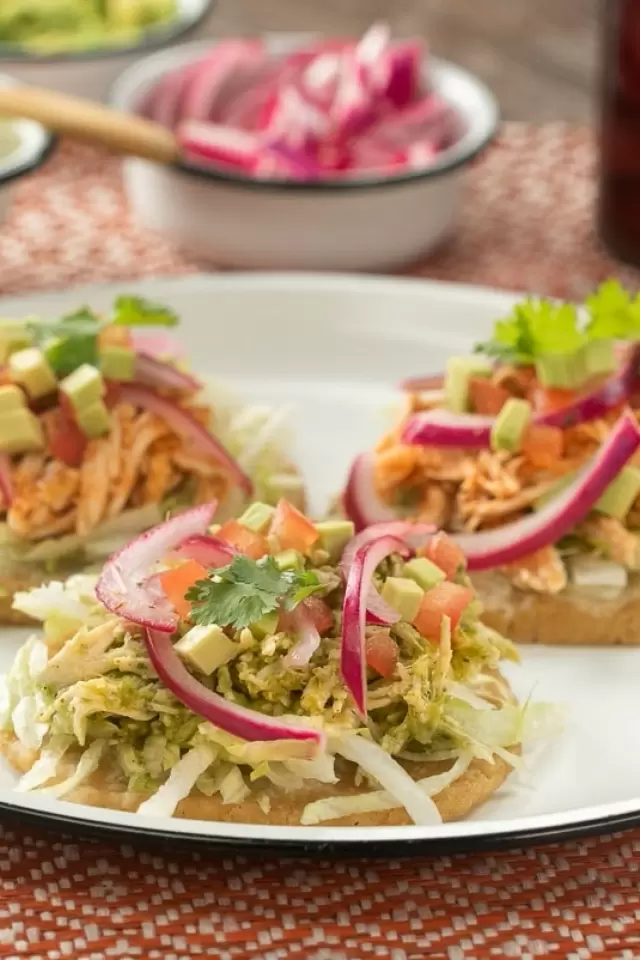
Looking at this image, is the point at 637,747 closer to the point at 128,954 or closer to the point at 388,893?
the point at 388,893

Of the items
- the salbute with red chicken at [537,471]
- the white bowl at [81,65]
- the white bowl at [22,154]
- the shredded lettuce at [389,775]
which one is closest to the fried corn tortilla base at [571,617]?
the salbute with red chicken at [537,471]

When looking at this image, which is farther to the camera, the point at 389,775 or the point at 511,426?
the point at 511,426

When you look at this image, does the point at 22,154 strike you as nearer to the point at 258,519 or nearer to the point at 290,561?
the point at 258,519

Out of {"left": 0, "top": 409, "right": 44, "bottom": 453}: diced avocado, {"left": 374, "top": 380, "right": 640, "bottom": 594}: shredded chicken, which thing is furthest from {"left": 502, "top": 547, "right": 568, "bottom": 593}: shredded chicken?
{"left": 0, "top": 409, "right": 44, "bottom": 453}: diced avocado

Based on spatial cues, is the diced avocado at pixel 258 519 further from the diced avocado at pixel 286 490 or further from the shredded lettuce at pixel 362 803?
the diced avocado at pixel 286 490

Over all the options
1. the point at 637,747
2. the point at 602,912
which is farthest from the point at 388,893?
the point at 637,747

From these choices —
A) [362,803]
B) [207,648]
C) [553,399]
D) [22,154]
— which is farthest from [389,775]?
[22,154]
